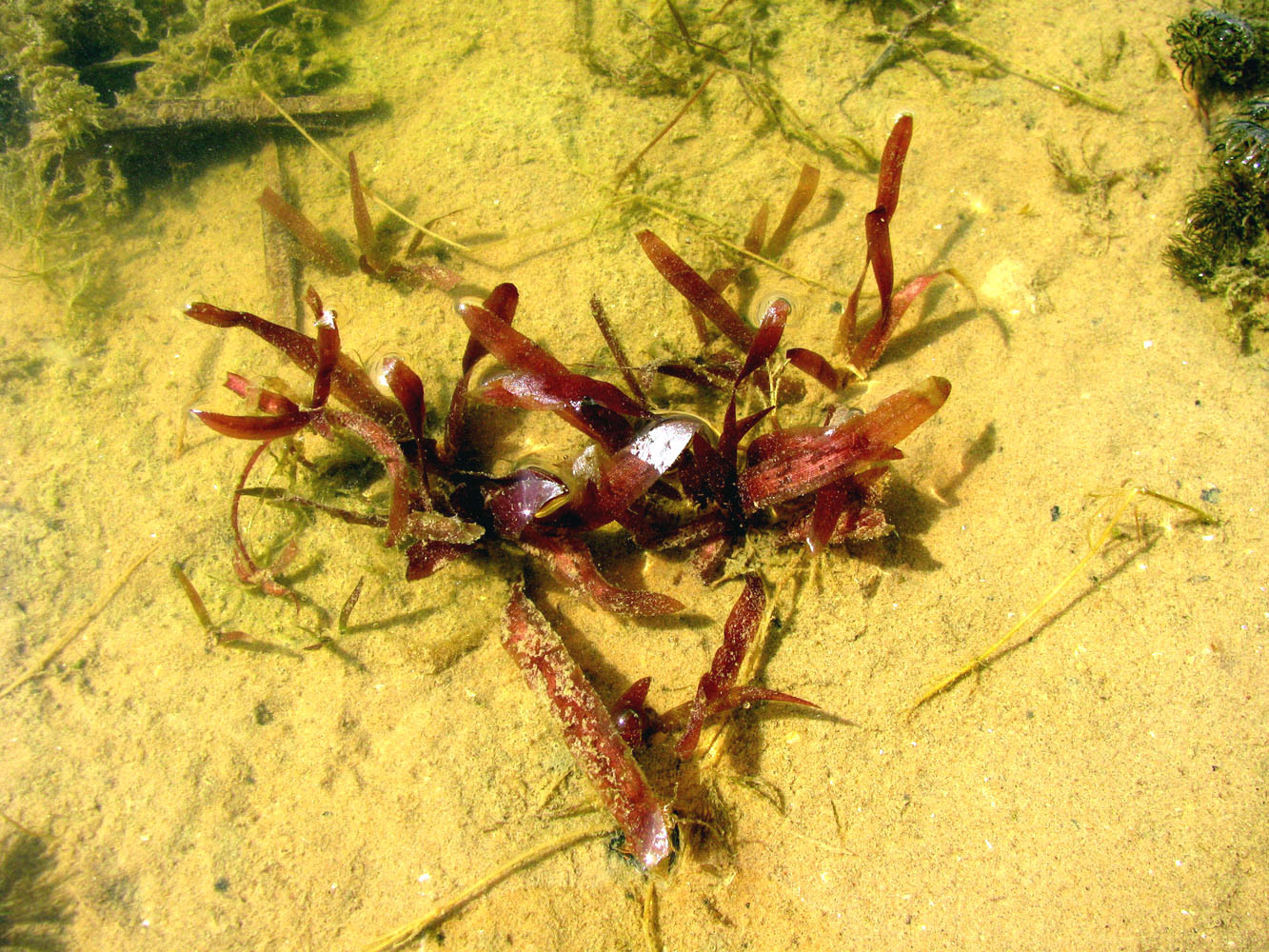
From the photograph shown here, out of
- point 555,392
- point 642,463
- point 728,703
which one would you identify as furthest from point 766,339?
point 728,703

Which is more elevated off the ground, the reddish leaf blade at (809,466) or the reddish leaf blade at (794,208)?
the reddish leaf blade at (794,208)

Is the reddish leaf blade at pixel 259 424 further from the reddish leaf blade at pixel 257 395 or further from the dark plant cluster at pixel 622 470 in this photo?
the reddish leaf blade at pixel 257 395

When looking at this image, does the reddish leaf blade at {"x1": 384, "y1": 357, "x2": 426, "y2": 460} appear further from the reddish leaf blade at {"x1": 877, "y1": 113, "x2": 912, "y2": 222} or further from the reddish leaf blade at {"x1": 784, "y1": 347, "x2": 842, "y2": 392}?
the reddish leaf blade at {"x1": 877, "y1": 113, "x2": 912, "y2": 222}

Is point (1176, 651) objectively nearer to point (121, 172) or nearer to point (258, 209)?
point (258, 209)

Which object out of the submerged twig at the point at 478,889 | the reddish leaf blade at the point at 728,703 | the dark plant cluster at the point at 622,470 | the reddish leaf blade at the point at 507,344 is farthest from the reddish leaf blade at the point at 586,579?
the submerged twig at the point at 478,889

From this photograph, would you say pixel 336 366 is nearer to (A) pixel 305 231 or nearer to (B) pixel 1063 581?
(A) pixel 305 231

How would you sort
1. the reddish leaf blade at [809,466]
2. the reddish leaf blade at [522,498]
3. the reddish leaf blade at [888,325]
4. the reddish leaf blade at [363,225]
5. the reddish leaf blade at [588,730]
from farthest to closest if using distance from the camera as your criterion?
the reddish leaf blade at [363,225], the reddish leaf blade at [888,325], the reddish leaf blade at [522,498], the reddish leaf blade at [809,466], the reddish leaf blade at [588,730]
